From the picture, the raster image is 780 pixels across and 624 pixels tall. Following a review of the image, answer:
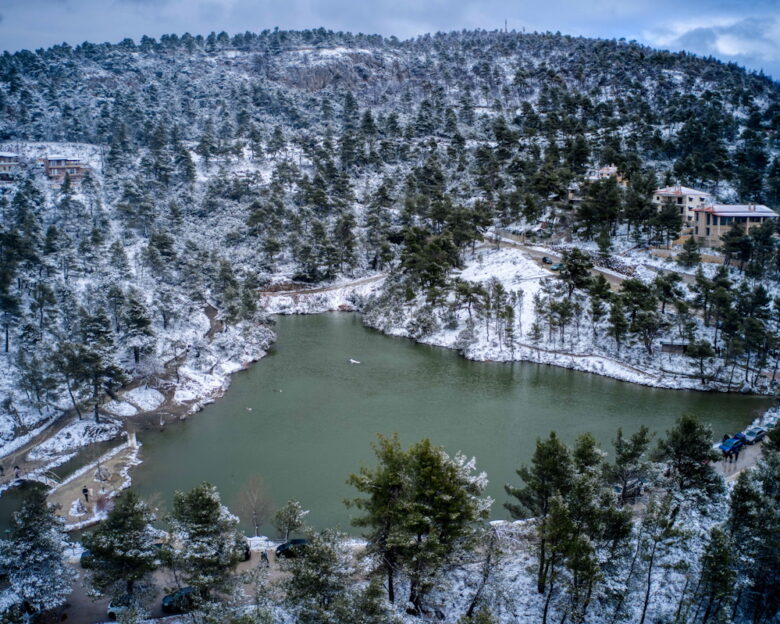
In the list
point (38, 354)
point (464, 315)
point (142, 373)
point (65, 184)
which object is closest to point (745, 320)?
point (464, 315)

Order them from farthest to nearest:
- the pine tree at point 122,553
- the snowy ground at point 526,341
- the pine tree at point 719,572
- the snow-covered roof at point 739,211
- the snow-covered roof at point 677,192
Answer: the snow-covered roof at point 677,192, the snow-covered roof at point 739,211, the snowy ground at point 526,341, the pine tree at point 122,553, the pine tree at point 719,572

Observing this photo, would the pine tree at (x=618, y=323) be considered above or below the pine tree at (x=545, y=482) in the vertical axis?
above

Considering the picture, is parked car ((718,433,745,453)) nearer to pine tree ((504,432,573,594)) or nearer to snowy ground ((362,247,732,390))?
snowy ground ((362,247,732,390))

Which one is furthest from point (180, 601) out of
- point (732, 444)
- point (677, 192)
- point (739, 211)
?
point (677, 192)

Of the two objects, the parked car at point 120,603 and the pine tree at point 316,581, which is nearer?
the pine tree at point 316,581

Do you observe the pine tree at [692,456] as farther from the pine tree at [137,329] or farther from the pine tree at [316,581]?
the pine tree at [137,329]

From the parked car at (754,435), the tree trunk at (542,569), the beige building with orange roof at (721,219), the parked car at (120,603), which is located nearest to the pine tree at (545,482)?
the tree trunk at (542,569)
